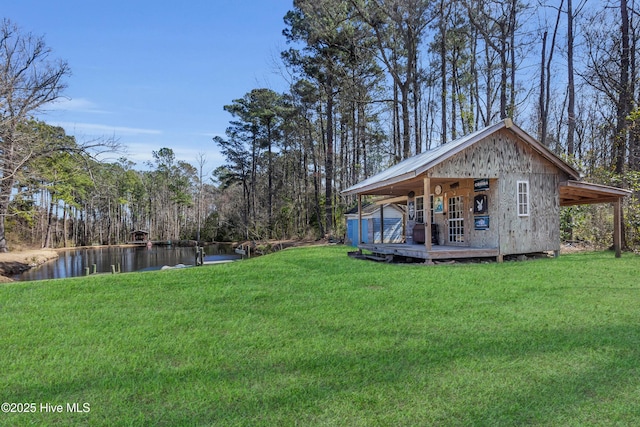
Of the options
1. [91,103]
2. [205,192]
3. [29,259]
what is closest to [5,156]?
[91,103]

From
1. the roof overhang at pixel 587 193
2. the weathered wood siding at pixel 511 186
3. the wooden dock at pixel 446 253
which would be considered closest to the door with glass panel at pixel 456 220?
the weathered wood siding at pixel 511 186

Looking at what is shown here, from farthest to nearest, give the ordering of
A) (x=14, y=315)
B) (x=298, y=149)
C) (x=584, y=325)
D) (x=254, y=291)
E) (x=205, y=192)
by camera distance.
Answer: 1. (x=205, y=192)
2. (x=298, y=149)
3. (x=254, y=291)
4. (x=14, y=315)
5. (x=584, y=325)

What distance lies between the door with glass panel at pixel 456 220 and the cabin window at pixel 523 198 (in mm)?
1846

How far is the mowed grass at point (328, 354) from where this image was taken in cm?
261

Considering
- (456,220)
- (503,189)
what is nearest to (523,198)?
(503,189)

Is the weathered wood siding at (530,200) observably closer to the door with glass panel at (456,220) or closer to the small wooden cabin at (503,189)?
the small wooden cabin at (503,189)

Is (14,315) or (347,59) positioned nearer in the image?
(14,315)

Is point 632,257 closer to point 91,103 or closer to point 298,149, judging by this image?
point 91,103

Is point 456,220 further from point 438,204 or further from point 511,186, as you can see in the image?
point 511,186

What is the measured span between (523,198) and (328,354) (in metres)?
9.56

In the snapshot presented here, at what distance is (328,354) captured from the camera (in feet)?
12.0

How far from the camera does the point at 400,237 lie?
17797 millimetres

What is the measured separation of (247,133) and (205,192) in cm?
2122

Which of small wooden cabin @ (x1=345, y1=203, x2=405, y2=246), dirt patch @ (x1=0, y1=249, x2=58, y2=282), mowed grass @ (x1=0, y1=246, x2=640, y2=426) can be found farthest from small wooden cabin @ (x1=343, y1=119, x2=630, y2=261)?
dirt patch @ (x1=0, y1=249, x2=58, y2=282)
